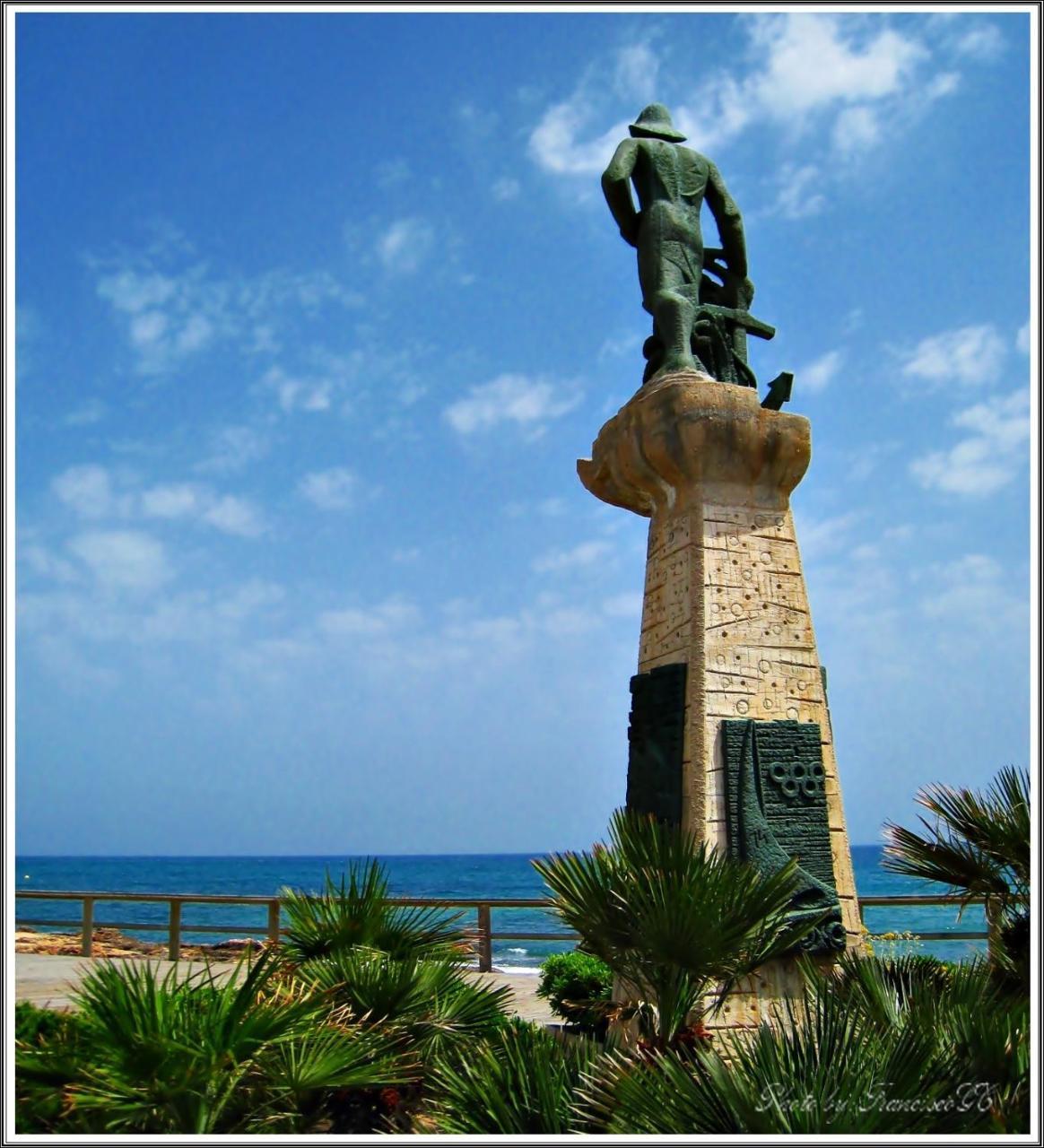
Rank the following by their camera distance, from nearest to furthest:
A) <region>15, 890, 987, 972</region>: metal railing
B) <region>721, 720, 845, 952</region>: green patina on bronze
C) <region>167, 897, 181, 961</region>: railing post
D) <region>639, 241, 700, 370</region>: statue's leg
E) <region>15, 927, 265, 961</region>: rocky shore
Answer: <region>721, 720, 845, 952</region>: green patina on bronze, <region>639, 241, 700, 370</region>: statue's leg, <region>15, 890, 987, 972</region>: metal railing, <region>167, 897, 181, 961</region>: railing post, <region>15, 927, 265, 961</region>: rocky shore

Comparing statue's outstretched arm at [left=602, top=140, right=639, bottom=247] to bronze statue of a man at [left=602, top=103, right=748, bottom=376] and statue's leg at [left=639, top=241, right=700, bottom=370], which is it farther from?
statue's leg at [left=639, top=241, right=700, bottom=370]

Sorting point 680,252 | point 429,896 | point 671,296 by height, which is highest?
point 680,252

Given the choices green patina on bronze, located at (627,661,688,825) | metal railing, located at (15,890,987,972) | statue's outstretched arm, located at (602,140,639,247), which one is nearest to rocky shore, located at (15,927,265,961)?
metal railing, located at (15,890,987,972)

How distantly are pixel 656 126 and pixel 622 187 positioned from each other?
0.92 metres

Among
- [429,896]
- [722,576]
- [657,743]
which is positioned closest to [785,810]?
[657,743]

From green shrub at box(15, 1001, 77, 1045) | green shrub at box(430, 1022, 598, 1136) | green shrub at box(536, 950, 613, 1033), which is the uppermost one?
green shrub at box(15, 1001, 77, 1045)

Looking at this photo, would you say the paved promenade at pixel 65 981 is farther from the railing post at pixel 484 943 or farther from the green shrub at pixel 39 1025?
the green shrub at pixel 39 1025

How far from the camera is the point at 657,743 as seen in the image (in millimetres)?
8578

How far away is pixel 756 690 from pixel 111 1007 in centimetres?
506

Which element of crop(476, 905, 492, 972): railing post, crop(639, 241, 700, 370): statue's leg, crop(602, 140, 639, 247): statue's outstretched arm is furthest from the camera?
crop(476, 905, 492, 972): railing post

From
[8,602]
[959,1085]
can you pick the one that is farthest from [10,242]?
[959,1085]

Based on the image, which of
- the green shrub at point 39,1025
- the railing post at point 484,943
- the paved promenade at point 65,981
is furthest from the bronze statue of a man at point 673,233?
the railing post at point 484,943

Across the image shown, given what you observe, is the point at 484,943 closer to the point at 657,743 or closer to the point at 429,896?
the point at 657,743

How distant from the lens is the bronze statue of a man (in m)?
9.62
